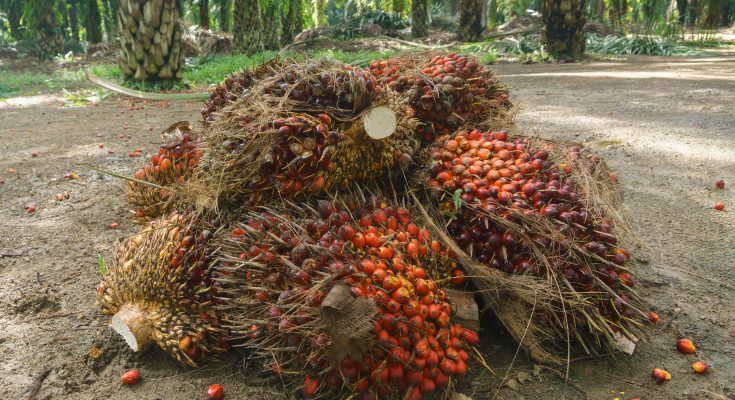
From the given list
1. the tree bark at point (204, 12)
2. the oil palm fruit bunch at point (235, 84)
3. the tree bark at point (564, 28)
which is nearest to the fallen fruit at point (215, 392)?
the oil palm fruit bunch at point (235, 84)

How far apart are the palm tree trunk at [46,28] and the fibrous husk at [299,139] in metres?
16.8

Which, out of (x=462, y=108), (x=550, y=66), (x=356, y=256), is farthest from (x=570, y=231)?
(x=550, y=66)

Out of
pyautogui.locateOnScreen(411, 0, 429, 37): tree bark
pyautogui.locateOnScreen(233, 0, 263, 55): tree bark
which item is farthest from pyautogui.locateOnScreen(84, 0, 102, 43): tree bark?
pyautogui.locateOnScreen(411, 0, 429, 37): tree bark

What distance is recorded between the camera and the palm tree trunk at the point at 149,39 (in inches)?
277

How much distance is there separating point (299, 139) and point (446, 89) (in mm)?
781

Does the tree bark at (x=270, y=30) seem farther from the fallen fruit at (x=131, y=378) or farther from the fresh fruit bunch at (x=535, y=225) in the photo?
the fallen fruit at (x=131, y=378)

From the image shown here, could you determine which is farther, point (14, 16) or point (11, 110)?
point (14, 16)

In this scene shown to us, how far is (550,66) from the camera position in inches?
376

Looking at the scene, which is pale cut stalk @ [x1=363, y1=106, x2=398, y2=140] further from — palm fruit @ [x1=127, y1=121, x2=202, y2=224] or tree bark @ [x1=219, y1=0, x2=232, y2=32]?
tree bark @ [x1=219, y1=0, x2=232, y2=32]

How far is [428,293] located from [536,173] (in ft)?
1.95

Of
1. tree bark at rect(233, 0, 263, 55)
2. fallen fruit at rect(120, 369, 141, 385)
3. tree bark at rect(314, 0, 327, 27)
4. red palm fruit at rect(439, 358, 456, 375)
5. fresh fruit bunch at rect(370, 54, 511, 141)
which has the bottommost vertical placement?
fallen fruit at rect(120, 369, 141, 385)

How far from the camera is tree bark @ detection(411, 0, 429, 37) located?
641 inches

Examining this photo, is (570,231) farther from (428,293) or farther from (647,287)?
(647,287)

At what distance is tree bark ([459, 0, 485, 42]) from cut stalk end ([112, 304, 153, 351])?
543 inches
